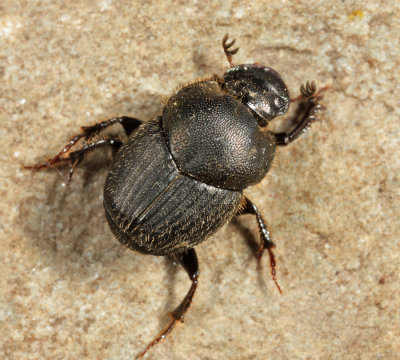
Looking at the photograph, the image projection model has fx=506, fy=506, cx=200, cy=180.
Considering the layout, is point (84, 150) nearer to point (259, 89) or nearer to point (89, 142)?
point (89, 142)

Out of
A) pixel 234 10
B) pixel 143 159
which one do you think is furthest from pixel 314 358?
pixel 234 10

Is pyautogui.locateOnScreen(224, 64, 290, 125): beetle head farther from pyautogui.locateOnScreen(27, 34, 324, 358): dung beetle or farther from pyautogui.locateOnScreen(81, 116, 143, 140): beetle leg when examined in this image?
pyautogui.locateOnScreen(81, 116, 143, 140): beetle leg

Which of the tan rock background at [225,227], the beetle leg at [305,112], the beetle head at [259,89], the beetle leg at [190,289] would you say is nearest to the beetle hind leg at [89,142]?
the tan rock background at [225,227]

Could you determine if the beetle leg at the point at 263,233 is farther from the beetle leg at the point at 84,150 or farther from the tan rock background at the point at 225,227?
the beetle leg at the point at 84,150

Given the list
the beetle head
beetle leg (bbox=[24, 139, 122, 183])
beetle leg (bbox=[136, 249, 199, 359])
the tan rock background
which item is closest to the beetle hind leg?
beetle leg (bbox=[24, 139, 122, 183])

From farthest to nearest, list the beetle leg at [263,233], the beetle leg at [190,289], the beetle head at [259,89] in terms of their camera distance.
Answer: the beetle leg at [263,233], the beetle leg at [190,289], the beetle head at [259,89]

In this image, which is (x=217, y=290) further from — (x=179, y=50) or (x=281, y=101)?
(x=179, y=50)

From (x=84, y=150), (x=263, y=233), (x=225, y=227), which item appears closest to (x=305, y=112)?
(x=263, y=233)
